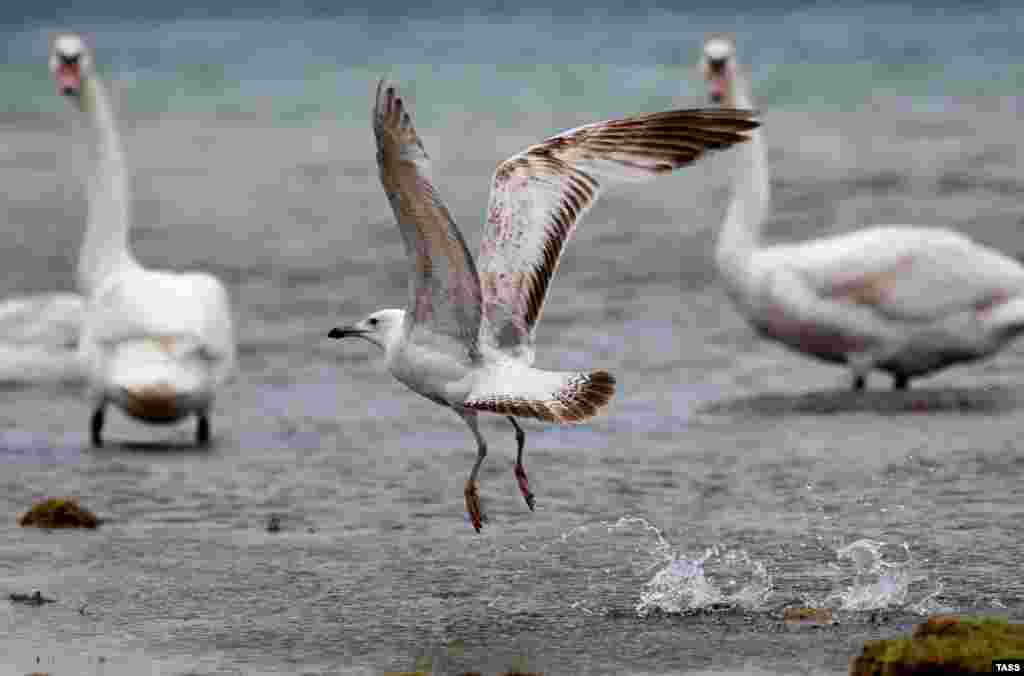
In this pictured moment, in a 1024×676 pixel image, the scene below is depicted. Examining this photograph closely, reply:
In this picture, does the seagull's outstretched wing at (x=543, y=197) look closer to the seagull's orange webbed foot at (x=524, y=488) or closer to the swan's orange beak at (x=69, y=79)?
the seagull's orange webbed foot at (x=524, y=488)

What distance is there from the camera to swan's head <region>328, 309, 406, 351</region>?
891cm

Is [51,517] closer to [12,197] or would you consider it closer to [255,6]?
[12,197]

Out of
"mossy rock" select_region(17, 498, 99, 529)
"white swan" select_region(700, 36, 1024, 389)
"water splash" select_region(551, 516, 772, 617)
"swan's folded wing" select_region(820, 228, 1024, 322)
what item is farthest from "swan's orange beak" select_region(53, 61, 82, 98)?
"water splash" select_region(551, 516, 772, 617)

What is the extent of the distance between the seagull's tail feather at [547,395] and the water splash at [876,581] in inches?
41.0

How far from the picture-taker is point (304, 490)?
11.2 metres

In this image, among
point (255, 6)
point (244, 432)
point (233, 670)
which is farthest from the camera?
point (255, 6)

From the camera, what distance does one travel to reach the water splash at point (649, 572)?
8.28 meters

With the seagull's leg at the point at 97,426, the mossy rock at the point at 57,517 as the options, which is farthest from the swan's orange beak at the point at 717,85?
the mossy rock at the point at 57,517

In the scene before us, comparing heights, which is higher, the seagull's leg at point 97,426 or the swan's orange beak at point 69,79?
the swan's orange beak at point 69,79

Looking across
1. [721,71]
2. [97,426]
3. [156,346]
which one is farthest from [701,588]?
[721,71]

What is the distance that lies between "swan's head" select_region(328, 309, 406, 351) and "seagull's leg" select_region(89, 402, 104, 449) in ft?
13.8

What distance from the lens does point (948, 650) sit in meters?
6.43

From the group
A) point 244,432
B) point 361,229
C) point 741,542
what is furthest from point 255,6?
point 741,542

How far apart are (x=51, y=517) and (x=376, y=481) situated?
1.86 meters
